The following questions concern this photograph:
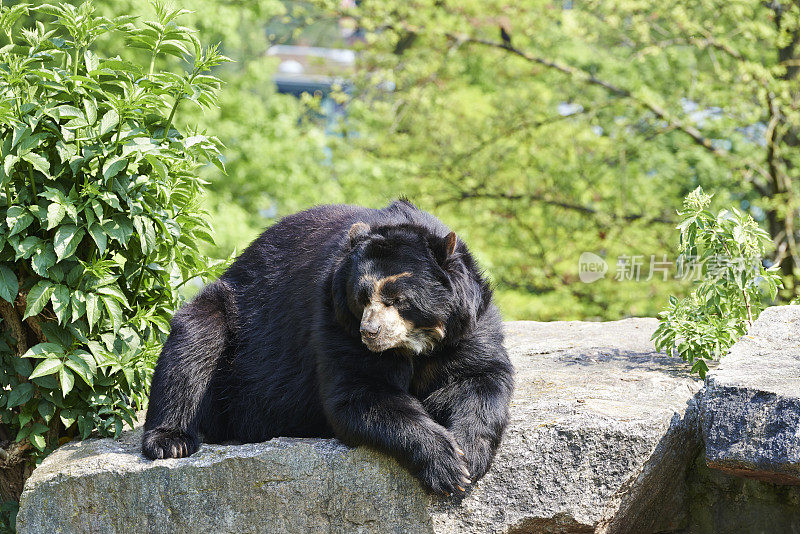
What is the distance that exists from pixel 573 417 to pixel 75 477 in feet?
7.69

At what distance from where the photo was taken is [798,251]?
11.1 metres

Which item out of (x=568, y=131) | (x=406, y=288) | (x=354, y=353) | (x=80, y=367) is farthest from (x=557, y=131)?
(x=80, y=367)

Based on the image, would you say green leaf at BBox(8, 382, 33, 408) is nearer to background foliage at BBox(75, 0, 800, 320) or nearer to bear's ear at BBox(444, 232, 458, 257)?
bear's ear at BBox(444, 232, 458, 257)

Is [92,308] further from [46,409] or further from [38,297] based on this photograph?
[46,409]

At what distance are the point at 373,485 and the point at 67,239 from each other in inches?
72.7

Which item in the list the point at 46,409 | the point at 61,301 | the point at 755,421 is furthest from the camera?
the point at 46,409

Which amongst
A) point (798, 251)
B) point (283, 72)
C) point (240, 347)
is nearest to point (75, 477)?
point (240, 347)

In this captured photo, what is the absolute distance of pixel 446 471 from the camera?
3.61 m

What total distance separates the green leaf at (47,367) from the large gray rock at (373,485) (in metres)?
0.45

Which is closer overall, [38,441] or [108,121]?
[108,121]

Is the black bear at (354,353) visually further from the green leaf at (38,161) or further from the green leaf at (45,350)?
the green leaf at (38,161)

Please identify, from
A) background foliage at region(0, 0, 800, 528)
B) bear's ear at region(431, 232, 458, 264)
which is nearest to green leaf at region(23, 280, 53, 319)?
bear's ear at region(431, 232, 458, 264)

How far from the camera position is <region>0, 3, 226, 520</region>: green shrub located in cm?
395

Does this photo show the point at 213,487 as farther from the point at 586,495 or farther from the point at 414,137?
the point at 414,137
